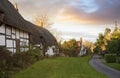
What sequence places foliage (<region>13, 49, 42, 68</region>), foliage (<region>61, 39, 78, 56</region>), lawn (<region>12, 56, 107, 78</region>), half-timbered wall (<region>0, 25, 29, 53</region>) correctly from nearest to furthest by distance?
lawn (<region>12, 56, 107, 78</region>)
foliage (<region>13, 49, 42, 68</region>)
half-timbered wall (<region>0, 25, 29, 53</region>)
foliage (<region>61, 39, 78, 56</region>)

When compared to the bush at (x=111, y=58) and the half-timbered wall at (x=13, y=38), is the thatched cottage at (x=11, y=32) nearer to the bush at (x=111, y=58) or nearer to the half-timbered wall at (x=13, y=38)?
the half-timbered wall at (x=13, y=38)

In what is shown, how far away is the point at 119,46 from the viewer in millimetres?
57219

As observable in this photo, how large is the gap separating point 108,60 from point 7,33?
81.6 ft

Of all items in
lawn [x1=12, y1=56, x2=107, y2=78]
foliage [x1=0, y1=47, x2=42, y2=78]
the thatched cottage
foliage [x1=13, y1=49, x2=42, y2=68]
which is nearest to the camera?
foliage [x1=0, y1=47, x2=42, y2=78]

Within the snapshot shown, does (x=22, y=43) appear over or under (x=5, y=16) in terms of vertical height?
under

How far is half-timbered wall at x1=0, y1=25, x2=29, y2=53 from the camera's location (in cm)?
2791

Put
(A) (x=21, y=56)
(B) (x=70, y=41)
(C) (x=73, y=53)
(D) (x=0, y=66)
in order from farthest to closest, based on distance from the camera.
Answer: (B) (x=70, y=41)
(C) (x=73, y=53)
(A) (x=21, y=56)
(D) (x=0, y=66)

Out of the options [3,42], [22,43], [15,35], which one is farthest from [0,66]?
[22,43]

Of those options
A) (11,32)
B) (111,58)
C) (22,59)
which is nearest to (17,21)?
(11,32)

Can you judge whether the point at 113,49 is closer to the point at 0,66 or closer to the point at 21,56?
the point at 21,56

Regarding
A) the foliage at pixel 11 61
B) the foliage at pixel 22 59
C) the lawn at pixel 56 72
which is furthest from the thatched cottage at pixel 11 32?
the lawn at pixel 56 72

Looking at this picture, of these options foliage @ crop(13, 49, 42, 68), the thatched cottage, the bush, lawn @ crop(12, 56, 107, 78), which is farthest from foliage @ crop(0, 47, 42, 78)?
the bush

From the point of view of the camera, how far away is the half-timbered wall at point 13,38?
2791 centimetres

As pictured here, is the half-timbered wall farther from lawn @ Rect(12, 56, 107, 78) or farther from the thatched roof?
lawn @ Rect(12, 56, 107, 78)
